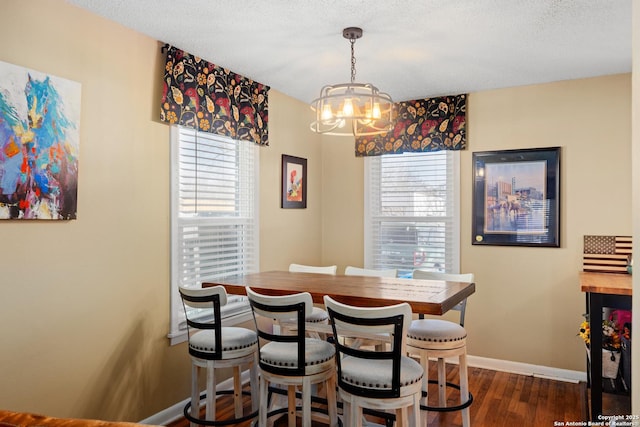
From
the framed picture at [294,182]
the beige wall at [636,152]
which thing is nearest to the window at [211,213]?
the framed picture at [294,182]

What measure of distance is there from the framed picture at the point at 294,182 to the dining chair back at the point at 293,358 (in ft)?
6.32

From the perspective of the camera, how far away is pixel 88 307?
2.62 m

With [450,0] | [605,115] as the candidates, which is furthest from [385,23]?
[605,115]

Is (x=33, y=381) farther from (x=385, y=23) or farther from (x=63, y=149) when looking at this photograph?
(x=385, y=23)

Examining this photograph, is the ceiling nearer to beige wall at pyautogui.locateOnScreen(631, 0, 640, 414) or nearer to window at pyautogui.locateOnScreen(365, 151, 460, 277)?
window at pyautogui.locateOnScreen(365, 151, 460, 277)

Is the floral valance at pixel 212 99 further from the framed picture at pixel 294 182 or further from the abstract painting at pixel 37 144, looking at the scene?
the abstract painting at pixel 37 144

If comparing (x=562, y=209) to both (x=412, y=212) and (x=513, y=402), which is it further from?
(x=513, y=402)

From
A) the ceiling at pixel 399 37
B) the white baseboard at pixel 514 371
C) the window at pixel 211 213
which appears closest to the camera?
the ceiling at pixel 399 37

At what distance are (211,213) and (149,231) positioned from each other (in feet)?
2.05

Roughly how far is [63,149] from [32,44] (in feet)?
1.76

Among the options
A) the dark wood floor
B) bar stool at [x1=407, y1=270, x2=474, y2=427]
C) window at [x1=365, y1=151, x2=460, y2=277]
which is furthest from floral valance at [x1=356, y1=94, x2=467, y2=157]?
the dark wood floor

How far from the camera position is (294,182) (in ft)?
14.5

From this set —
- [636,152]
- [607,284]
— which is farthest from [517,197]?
[636,152]

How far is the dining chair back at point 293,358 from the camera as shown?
2352 mm
